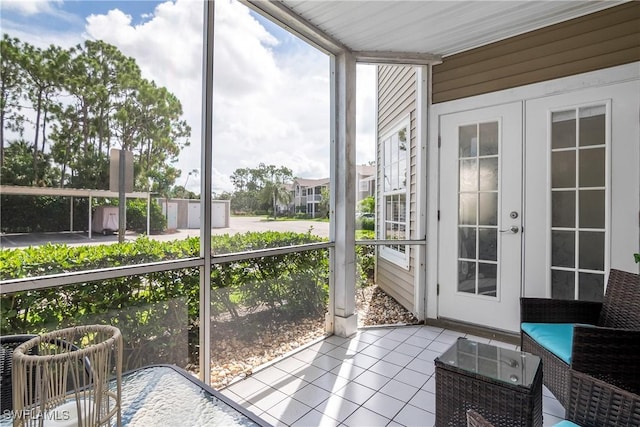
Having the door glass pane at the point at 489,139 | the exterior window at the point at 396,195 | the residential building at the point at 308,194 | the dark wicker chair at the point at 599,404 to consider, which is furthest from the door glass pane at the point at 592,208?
the residential building at the point at 308,194

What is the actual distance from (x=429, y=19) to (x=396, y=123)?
1.42 meters

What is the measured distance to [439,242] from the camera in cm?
353

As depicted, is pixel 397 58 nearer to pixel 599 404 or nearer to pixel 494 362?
pixel 494 362

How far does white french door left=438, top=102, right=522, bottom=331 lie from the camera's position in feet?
10.2

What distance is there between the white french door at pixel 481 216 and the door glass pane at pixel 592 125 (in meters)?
0.47

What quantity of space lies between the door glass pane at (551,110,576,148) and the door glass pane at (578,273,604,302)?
45.9 inches

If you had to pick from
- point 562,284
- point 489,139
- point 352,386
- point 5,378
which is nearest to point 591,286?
point 562,284

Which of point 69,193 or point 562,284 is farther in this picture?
point 562,284

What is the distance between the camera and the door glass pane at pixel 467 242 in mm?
3354

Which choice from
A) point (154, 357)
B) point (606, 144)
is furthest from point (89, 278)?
point (606, 144)

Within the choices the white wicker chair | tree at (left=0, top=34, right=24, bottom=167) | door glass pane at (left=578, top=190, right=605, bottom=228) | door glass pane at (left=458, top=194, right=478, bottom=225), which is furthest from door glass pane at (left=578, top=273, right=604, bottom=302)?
tree at (left=0, top=34, right=24, bottom=167)

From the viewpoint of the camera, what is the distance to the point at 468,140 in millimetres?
3375

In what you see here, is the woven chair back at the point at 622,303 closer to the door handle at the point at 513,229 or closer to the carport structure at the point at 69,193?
the door handle at the point at 513,229

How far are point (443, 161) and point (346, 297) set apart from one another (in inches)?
71.9
